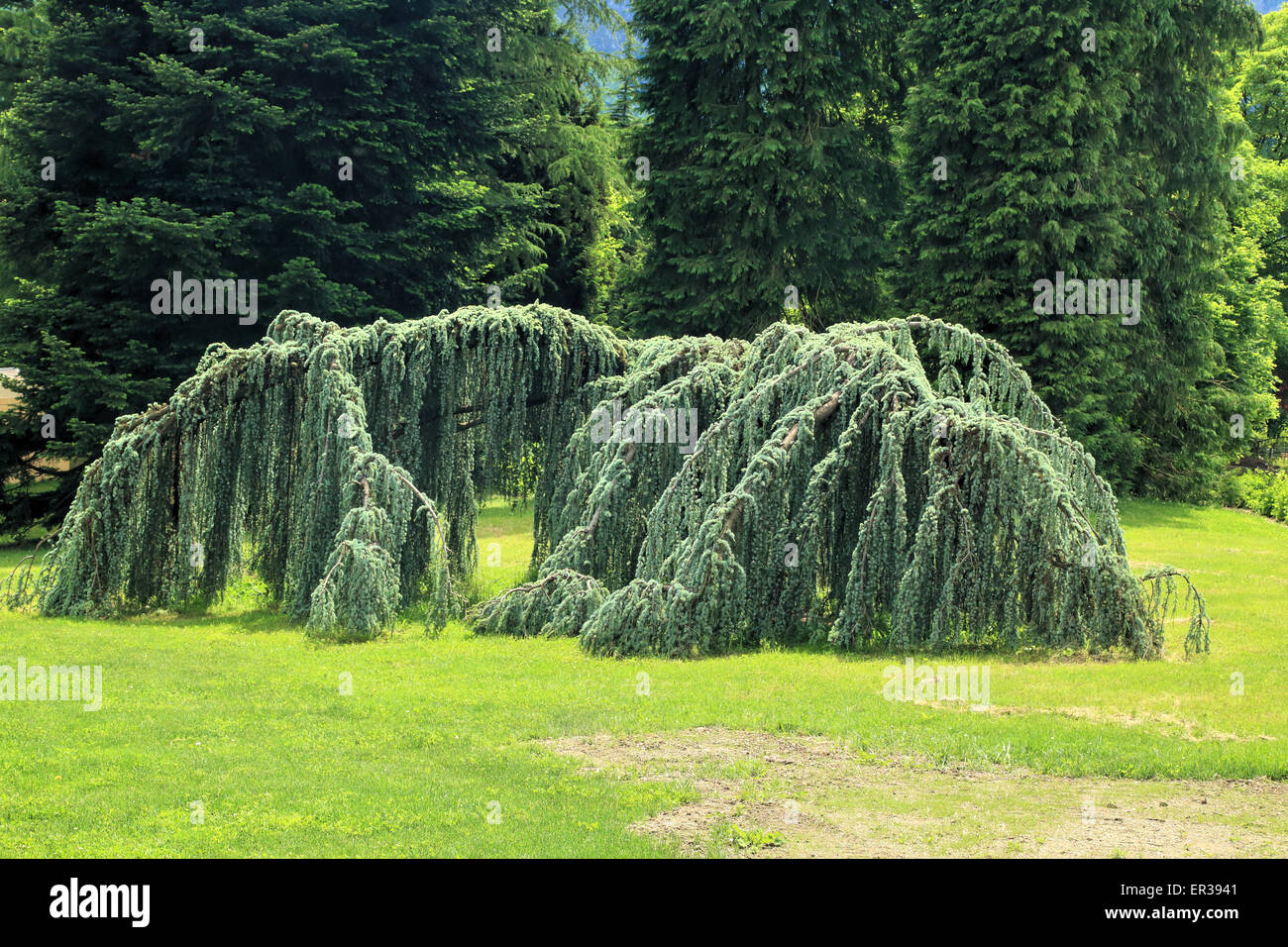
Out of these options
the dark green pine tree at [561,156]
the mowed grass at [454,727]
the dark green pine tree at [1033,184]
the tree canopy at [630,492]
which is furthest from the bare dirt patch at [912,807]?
the dark green pine tree at [561,156]

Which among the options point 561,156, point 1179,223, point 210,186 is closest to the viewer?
point 210,186

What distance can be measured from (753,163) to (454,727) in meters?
18.7

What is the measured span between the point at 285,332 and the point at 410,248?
1044cm

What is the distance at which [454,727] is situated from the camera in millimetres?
7961

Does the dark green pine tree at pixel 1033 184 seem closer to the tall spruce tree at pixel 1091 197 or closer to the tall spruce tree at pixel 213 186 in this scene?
the tall spruce tree at pixel 1091 197

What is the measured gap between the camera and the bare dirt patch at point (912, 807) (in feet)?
19.2

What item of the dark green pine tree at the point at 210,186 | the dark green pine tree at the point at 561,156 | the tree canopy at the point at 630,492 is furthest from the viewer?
the dark green pine tree at the point at 561,156

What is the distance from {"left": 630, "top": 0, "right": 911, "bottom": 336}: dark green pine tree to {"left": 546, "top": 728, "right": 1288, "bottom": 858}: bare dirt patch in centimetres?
1775

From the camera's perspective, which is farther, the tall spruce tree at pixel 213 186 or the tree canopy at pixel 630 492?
the tall spruce tree at pixel 213 186

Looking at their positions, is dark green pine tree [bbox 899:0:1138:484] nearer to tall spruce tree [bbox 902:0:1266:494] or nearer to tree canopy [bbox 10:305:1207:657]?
tall spruce tree [bbox 902:0:1266:494]

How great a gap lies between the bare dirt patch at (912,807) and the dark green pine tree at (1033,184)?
1704 centimetres

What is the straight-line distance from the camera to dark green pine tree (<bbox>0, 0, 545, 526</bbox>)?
18.7 meters

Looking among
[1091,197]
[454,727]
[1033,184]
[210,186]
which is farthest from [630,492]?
[1091,197]

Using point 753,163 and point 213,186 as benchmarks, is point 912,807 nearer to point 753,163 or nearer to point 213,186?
point 213,186
